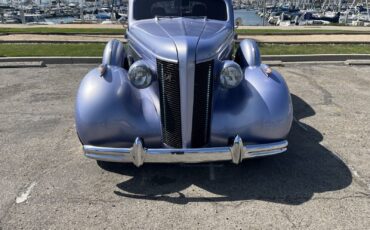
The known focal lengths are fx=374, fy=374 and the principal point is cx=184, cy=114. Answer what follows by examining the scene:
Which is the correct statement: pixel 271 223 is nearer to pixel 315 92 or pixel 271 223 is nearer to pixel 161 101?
pixel 161 101

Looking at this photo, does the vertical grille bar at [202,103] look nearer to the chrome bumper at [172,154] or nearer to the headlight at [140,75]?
the chrome bumper at [172,154]

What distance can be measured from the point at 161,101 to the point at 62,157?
1565 millimetres

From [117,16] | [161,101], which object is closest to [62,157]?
[161,101]

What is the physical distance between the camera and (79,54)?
10555 mm

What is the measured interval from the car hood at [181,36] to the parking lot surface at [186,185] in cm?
134

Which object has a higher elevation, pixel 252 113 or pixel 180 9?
pixel 180 9

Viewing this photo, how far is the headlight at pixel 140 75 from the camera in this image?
393cm

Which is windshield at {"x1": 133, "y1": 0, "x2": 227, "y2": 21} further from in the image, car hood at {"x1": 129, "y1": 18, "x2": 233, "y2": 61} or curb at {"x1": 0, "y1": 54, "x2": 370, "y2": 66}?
curb at {"x1": 0, "y1": 54, "x2": 370, "y2": 66}

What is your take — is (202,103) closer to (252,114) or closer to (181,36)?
(252,114)

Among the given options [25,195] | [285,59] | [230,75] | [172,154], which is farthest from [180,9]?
[285,59]

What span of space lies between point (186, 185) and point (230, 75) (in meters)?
1.26

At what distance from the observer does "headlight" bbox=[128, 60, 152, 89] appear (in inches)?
155

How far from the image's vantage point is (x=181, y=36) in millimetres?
4066

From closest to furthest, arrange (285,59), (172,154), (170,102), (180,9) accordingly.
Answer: (172,154), (170,102), (180,9), (285,59)
